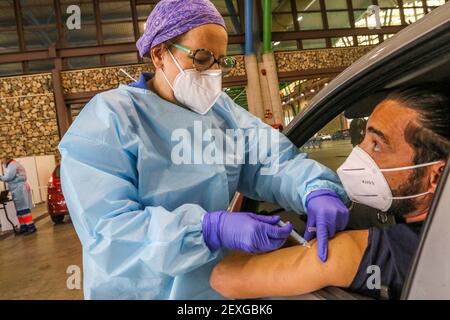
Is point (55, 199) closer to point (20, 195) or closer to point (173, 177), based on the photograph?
point (20, 195)

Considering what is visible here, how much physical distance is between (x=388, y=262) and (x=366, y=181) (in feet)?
0.83

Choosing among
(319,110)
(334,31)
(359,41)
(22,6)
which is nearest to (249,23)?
(334,31)

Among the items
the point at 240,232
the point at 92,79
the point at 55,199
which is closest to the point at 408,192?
the point at 240,232

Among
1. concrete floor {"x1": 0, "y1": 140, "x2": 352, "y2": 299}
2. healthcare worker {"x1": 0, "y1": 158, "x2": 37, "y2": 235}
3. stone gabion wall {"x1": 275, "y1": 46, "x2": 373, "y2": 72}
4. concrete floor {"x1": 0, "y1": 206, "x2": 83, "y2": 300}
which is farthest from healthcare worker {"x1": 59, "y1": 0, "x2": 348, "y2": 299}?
stone gabion wall {"x1": 275, "y1": 46, "x2": 373, "y2": 72}

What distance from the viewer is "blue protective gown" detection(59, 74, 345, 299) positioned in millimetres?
899

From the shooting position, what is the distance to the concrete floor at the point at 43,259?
2.04m

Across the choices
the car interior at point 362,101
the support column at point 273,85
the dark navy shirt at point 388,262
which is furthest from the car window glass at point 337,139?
the support column at point 273,85

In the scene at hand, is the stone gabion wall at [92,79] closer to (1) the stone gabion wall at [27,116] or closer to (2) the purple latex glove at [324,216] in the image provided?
(1) the stone gabion wall at [27,116]

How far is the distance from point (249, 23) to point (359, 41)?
386 centimetres

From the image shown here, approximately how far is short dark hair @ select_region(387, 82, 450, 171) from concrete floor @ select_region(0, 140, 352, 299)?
62cm

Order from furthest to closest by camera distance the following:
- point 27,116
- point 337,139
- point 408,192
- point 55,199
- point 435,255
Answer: point 27,116, point 55,199, point 337,139, point 408,192, point 435,255

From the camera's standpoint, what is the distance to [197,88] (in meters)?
1.28

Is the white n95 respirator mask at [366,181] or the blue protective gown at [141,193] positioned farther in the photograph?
the white n95 respirator mask at [366,181]
